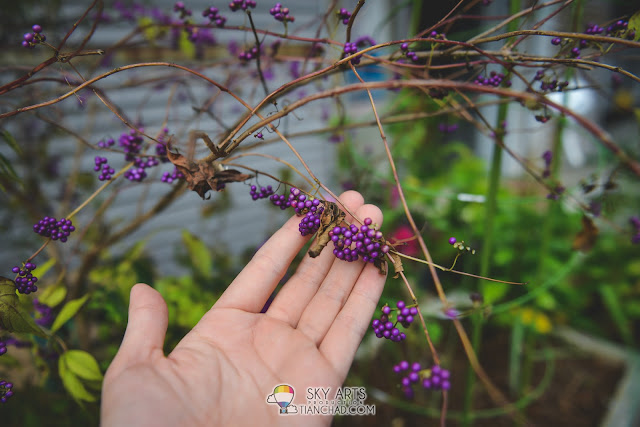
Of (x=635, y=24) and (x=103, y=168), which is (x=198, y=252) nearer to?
(x=103, y=168)

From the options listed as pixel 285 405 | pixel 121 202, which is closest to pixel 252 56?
pixel 285 405

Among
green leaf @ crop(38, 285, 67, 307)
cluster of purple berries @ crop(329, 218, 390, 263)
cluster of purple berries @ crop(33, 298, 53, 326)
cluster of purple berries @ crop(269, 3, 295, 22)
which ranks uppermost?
cluster of purple berries @ crop(269, 3, 295, 22)

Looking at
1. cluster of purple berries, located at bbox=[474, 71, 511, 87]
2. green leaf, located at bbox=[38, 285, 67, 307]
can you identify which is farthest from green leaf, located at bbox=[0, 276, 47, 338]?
cluster of purple berries, located at bbox=[474, 71, 511, 87]

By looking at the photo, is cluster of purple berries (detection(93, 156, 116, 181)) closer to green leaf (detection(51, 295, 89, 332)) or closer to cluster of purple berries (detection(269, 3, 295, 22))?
green leaf (detection(51, 295, 89, 332))

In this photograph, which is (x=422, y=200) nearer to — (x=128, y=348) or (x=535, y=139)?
(x=128, y=348)

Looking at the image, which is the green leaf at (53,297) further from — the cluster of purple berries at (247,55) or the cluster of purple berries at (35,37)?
the cluster of purple berries at (247,55)
